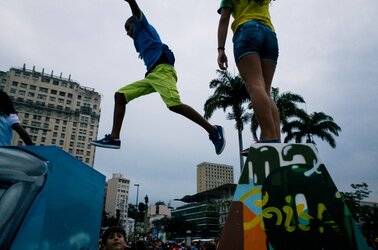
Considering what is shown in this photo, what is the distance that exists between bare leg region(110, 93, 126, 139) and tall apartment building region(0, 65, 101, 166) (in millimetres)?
85106

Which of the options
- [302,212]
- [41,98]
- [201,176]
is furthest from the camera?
[201,176]

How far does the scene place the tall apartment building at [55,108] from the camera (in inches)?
3285

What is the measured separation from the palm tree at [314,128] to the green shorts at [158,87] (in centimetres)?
2556

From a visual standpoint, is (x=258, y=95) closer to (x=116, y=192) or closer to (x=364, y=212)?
(x=364, y=212)

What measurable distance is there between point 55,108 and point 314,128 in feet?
270

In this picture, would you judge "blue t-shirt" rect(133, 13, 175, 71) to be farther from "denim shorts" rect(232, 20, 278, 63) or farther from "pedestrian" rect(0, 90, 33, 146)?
"pedestrian" rect(0, 90, 33, 146)

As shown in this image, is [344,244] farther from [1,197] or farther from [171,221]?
[171,221]

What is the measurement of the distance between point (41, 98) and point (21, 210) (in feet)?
320

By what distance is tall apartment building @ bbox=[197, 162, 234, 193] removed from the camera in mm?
135175

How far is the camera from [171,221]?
78.9 meters

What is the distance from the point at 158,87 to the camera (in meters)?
3.08

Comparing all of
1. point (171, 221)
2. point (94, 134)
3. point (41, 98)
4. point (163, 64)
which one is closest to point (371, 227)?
point (163, 64)

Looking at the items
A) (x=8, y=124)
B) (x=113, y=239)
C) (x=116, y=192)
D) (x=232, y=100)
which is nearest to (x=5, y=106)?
(x=8, y=124)

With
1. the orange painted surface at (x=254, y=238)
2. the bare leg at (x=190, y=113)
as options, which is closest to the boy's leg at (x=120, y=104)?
the bare leg at (x=190, y=113)
